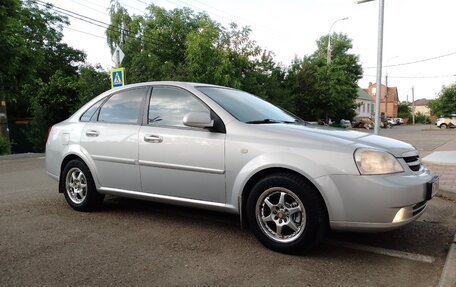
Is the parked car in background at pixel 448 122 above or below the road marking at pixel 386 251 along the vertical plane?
below

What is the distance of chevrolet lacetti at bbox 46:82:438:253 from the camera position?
3504mm

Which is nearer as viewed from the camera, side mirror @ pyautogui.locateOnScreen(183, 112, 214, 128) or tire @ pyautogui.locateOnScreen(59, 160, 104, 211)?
side mirror @ pyautogui.locateOnScreen(183, 112, 214, 128)

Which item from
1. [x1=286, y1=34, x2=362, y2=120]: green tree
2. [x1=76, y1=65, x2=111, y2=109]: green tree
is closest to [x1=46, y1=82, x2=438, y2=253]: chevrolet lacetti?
[x1=76, y1=65, x2=111, y2=109]: green tree

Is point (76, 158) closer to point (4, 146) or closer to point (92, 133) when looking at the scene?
point (92, 133)

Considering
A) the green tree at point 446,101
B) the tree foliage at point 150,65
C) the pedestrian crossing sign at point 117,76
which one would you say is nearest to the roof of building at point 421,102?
the green tree at point 446,101

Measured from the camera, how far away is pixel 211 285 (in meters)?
3.12

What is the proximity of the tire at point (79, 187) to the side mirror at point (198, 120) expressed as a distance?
1.75 metres

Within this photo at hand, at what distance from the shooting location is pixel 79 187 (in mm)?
5250

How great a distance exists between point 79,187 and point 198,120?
7.06ft

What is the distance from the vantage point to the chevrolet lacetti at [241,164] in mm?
→ 3504

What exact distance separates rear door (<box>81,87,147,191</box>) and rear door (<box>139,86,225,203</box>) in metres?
0.15

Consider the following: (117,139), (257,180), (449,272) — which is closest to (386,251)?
(449,272)

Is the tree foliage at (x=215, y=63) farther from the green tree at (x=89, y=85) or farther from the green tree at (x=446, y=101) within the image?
the green tree at (x=446, y=101)

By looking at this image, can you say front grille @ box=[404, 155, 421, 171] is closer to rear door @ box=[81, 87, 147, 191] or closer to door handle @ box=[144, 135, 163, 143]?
door handle @ box=[144, 135, 163, 143]
